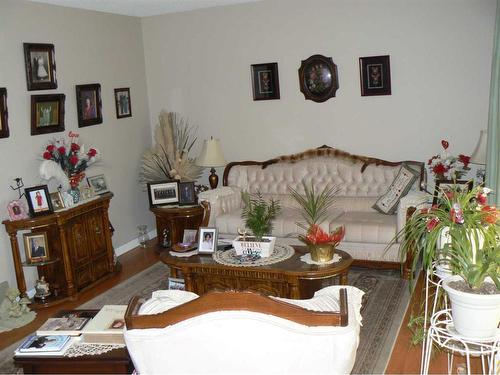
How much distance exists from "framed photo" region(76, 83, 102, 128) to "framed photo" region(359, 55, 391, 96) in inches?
111

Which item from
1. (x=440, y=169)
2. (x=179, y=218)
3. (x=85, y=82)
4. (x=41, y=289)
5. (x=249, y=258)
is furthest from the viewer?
(x=179, y=218)

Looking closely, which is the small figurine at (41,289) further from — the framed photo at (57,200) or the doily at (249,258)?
the doily at (249,258)

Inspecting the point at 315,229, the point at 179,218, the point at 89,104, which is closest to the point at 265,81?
the point at 179,218

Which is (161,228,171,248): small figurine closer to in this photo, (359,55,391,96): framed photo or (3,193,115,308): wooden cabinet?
(3,193,115,308): wooden cabinet

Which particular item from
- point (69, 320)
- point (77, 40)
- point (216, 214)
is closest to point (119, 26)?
point (77, 40)

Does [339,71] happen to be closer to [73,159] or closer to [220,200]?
[220,200]

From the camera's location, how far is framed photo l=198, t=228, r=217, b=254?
4.34m

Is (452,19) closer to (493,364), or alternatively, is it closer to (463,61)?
(463,61)

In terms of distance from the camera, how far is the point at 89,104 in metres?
5.63

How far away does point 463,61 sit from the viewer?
5133 mm

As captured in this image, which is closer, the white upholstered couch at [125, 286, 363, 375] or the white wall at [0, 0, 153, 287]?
the white upholstered couch at [125, 286, 363, 375]

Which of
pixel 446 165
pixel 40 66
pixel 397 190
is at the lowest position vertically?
pixel 397 190

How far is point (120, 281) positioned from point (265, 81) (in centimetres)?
271

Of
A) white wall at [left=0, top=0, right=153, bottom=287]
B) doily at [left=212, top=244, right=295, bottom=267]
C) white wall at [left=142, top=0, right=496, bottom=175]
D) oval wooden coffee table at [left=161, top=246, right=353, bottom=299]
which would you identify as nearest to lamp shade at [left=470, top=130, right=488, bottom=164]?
white wall at [left=142, top=0, right=496, bottom=175]
